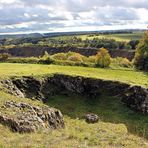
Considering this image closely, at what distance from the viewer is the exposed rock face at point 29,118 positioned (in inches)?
1240

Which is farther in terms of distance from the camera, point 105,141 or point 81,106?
point 81,106

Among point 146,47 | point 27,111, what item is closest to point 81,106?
point 27,111

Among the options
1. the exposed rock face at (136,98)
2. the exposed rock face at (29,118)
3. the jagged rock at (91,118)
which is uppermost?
the exposed rock face at (29,118)

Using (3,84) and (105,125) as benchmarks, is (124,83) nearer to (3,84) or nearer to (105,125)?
(105,125)

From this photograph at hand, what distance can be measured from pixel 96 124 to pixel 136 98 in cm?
894

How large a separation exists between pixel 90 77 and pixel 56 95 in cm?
534

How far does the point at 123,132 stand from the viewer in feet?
130

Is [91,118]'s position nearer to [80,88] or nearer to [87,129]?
[87,129]

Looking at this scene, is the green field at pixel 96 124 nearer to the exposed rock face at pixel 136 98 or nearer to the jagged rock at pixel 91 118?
the jagged rock at pixel 91 118

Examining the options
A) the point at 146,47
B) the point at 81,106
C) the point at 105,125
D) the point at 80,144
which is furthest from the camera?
the point at 146,47

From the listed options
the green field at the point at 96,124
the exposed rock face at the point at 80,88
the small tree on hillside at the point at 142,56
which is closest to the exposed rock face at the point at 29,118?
the green field at the point at 96,124

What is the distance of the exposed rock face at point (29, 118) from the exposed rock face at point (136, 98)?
1311 cm

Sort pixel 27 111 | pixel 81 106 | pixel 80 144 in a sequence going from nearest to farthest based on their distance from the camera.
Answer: pixel 80 144 → pixel 27 111 → pixel 81 106

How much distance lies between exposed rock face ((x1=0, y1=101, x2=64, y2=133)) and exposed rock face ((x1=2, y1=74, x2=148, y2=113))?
10.1 meters
